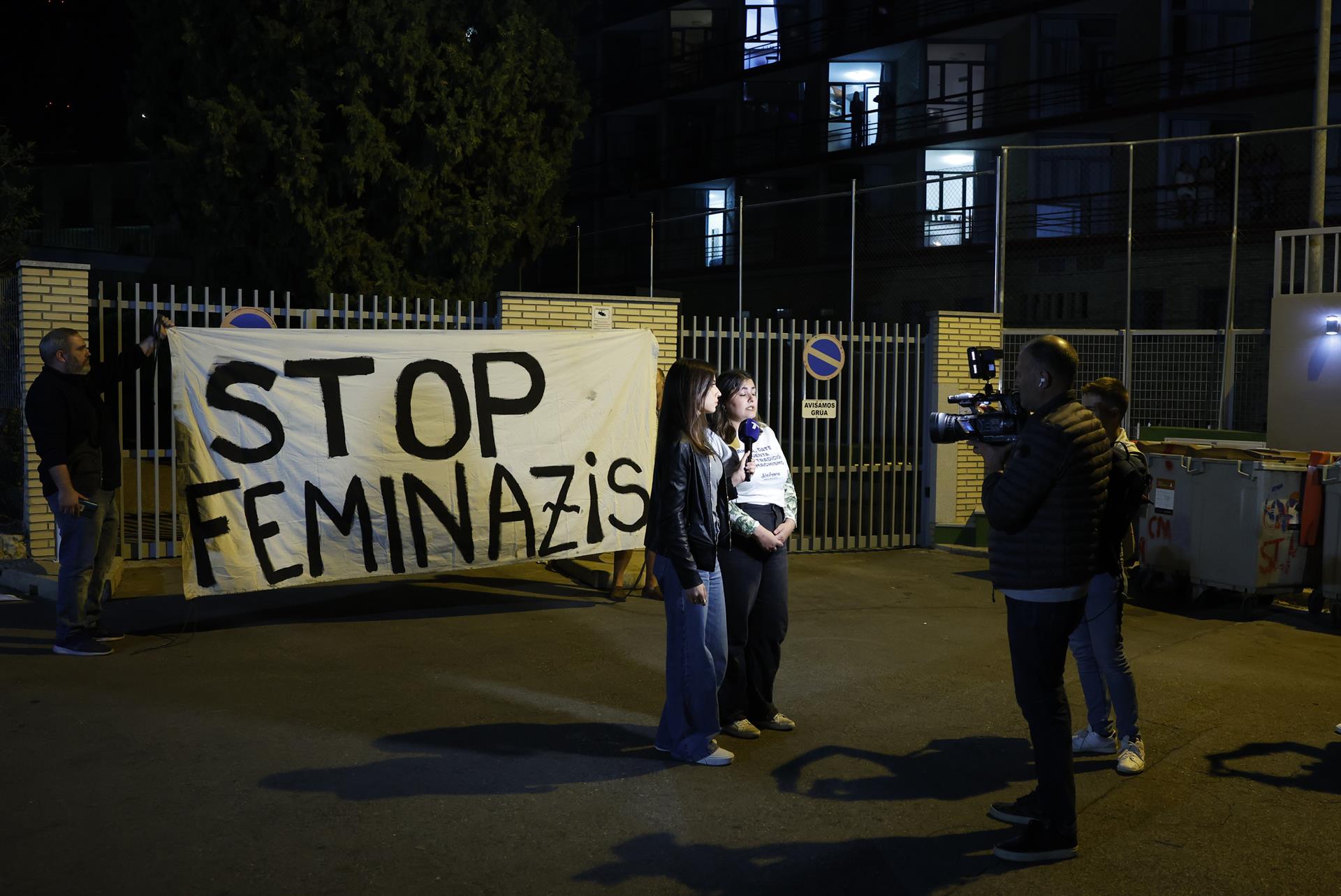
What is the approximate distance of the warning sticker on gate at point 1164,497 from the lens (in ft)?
33.1

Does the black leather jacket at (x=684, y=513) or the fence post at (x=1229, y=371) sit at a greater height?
the fence post at (x=1229, y=371)

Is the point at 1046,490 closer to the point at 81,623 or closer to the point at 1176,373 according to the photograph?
the point at 81,623

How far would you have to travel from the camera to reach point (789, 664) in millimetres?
7496

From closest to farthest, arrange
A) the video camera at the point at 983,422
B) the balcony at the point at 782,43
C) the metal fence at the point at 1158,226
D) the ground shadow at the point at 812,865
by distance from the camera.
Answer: the ground shadow at the point at 812,865 → the video camera at the point at 983,422 → the metal fence at the point at 1158,226 → the balcony at the point at 782,43

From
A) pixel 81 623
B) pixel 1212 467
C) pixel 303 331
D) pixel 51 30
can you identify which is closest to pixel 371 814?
pixel 81 623

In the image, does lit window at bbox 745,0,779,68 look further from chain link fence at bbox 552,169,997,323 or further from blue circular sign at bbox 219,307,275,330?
blue circular sign at bbox 219,307,275,330

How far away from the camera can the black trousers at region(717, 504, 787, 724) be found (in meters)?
5.82

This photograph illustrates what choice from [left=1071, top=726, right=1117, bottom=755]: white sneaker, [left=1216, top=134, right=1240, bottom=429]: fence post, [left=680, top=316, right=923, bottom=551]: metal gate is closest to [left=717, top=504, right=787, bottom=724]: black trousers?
[left=1071, top=726, right=1117, bottom=755]: white sneaker

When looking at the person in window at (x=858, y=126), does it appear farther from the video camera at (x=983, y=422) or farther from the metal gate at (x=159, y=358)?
the video camera at (x=983, y=422)

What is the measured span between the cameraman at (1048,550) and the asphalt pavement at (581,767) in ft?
1.14

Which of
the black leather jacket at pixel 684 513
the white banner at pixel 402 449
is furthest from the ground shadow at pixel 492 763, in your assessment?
the white banner at pixel 402 449

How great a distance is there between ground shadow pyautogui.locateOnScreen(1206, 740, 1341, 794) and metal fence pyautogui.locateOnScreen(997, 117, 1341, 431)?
1471cm

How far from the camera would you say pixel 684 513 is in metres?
5.43

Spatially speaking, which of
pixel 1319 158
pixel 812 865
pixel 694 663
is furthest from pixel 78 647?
pixel 1319 158
